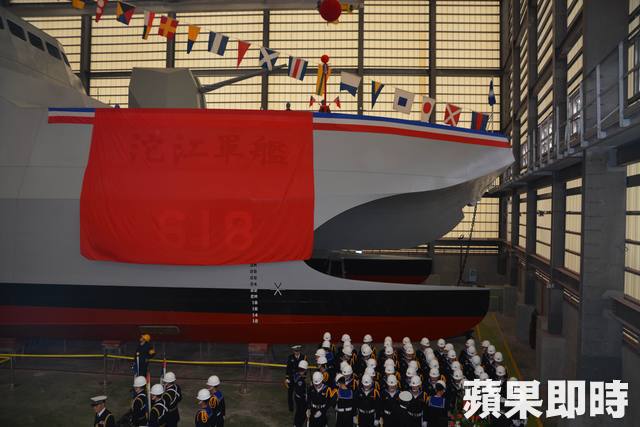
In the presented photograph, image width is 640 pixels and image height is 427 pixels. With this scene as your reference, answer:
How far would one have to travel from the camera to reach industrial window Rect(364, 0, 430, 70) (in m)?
23.3

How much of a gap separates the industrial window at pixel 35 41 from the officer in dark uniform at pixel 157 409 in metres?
10.8

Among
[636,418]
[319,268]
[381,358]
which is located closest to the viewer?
[636,418]

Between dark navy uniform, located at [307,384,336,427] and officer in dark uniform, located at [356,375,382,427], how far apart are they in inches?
20.0

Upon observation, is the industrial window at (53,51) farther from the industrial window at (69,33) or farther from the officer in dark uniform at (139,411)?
the industrial window at (69,33)

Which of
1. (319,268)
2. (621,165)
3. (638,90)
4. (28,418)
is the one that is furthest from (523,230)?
(28,418)

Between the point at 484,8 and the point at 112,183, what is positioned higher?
the point at 484,8

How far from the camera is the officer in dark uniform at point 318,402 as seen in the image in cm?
726

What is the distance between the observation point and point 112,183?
1019cm

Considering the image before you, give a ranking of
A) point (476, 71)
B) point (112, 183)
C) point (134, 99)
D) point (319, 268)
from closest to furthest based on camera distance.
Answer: point (112, 183)
point (134, 99)
point (319, 268)
point (476, 71)

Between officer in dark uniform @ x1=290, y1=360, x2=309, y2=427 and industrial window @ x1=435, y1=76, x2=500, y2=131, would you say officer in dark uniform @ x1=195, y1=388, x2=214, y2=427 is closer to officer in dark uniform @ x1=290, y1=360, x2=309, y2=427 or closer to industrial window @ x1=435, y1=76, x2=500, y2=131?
officer in dark uniform @ x1=290, y1=360, x2=309, y2=427

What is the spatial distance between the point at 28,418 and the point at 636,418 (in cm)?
1000

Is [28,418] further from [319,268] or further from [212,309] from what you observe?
[319,268]

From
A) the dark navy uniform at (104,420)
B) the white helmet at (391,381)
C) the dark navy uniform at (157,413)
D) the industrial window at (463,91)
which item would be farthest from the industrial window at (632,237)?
the industrial window at (463,91)

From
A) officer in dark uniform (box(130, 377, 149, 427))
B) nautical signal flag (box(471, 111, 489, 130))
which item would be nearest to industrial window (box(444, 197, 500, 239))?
nautical signal flag (box(471, 111, 489, 130))
